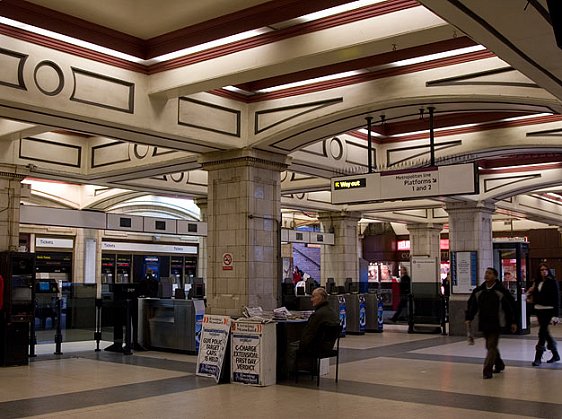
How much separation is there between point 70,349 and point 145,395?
212 inches

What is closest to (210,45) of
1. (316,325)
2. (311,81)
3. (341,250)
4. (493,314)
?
(311,81)

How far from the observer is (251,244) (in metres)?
10.0

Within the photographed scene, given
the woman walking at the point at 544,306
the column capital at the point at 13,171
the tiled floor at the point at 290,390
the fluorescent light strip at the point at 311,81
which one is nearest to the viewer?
the tiled floor at the point at 290,390

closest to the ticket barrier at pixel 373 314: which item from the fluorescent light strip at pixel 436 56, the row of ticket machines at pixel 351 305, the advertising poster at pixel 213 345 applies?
the row of ticket machines at pixel 351 305

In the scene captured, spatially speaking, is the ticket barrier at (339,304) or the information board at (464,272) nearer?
the ticket barrier at (339,304)

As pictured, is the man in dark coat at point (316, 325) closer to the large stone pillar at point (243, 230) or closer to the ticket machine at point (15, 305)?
the large stone pillar at point (243, 230)

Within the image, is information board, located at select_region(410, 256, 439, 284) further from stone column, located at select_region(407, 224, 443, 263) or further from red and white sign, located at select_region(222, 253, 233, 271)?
stone column, located at select_region(407, 224, 443, 263)

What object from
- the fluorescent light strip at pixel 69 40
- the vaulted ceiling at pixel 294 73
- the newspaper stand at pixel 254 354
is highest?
the fluorescent light strip at pixel 69 40

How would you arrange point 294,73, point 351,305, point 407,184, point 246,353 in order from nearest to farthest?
point 246,353 → point 407,184 → point 294,73 → point 351,305

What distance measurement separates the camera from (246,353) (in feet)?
28.0

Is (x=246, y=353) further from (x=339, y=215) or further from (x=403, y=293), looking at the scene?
(x=403, y=293)

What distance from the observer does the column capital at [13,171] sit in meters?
11.2

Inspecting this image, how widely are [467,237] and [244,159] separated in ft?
24.4

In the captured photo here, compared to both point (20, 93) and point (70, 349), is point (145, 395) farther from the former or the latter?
point (70, 349)
